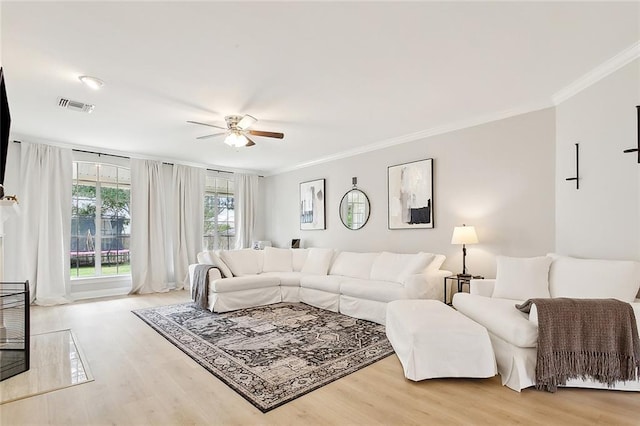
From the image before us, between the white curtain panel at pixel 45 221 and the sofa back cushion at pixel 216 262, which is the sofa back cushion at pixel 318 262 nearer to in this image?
the sofa back cushion at pixel 216 262

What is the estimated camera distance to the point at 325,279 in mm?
4922

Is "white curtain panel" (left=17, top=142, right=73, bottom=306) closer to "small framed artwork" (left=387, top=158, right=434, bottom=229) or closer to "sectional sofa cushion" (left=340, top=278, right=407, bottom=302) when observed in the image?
"sectional sofa cushion" (left=340, top=278, right=407, bottom=302)

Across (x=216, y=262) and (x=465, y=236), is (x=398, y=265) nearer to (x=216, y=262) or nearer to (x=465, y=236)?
(x=465, y=236)

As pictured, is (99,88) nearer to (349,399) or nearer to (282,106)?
Answer: (282,106)

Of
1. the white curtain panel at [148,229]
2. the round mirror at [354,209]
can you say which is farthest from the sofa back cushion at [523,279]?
the white curtain panel at [148,229]

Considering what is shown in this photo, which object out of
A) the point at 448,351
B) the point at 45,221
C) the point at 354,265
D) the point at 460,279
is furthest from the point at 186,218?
the point at 448,351

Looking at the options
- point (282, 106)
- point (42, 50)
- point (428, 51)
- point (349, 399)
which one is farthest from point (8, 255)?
point (428, 51)

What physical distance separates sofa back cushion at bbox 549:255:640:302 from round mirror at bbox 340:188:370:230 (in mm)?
2961

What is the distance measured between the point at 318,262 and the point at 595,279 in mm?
3626

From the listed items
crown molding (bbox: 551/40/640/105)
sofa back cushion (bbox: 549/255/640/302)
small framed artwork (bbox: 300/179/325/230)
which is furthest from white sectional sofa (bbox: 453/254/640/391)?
small framed artwork (bbox: 300/179/325/230)

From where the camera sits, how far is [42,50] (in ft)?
8.54

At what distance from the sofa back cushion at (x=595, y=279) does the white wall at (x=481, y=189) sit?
74cm

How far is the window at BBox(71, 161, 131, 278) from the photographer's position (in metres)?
5.82

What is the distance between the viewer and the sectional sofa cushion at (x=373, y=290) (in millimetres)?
4012
